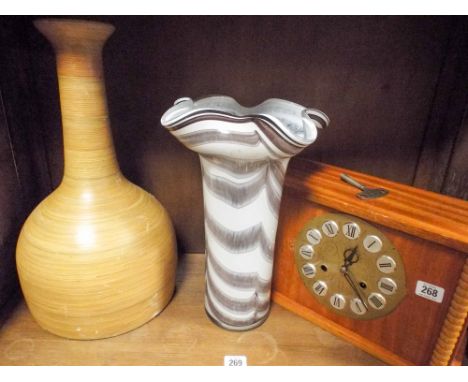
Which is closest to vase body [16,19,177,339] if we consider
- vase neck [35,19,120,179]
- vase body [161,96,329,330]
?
vase neck [35,19,120,179]

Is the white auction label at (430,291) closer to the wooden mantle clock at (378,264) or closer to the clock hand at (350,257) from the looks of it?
the wooden mantle clock at (378,264)

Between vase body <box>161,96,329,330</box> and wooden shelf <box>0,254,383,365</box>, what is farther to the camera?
wooden shelf <box>0,254,383,365</box>

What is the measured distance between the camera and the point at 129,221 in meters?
0.64

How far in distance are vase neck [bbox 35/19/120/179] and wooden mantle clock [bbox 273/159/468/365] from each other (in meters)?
0.35

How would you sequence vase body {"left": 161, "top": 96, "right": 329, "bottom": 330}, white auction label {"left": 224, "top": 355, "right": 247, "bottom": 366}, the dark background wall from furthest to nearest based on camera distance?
the dark background wall, white auction label {"left": 224, "top": 355, "right": 247, "bottom": 366}, vase body {"left": 161, "top": 96, "right": 329, "bottom": 330}

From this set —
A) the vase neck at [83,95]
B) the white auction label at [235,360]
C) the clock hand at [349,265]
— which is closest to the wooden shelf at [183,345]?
the white auction label at [235,360]

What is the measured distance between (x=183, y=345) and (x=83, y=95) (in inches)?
18.7

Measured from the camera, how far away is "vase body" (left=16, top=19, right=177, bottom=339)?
0.59m

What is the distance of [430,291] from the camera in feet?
1.84

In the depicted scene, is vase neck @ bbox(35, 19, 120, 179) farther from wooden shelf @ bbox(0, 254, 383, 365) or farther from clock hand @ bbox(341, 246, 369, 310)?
clock hand @ bbox(341, 246, 369, 310)

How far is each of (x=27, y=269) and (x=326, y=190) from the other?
0.54 metres

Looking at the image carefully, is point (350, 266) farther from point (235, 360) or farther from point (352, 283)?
point (235, 360)

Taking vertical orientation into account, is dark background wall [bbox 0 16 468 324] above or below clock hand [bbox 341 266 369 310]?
above

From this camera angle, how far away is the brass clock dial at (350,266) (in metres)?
0.60
